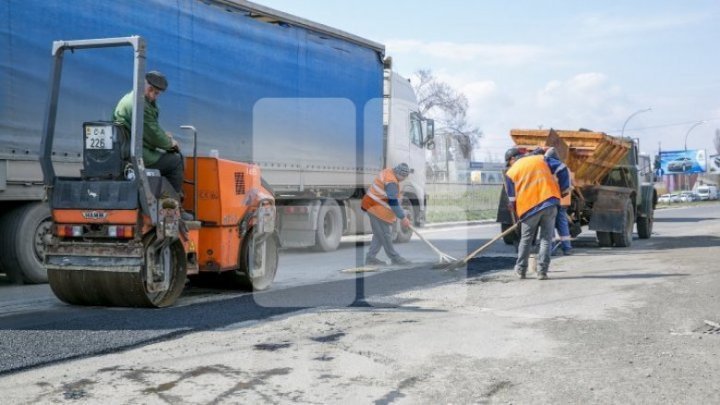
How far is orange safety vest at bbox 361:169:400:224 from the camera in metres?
11.5

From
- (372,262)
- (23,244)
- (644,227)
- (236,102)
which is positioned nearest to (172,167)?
(23,244)

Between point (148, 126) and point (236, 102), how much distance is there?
5022mm

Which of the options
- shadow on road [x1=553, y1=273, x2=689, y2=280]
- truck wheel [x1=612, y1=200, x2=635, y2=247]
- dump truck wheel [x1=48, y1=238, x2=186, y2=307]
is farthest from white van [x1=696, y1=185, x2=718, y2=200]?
dump truck wheel [x1=48, y1=238, x2=186, y2=307]

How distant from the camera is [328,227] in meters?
15.1

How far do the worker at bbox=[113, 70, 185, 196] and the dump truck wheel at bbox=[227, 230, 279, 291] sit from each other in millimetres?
1279

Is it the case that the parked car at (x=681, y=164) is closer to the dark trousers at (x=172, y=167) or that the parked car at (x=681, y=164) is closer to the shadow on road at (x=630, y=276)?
the shadow on road at (x=630, y=276)

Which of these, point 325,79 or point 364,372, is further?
point 325,79

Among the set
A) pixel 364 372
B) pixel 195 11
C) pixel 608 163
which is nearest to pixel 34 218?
pixel 195 11

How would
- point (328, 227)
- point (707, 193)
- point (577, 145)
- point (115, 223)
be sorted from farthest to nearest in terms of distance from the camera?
point (707, 193), point (328, 227), point (577, 145), point (115, 223)

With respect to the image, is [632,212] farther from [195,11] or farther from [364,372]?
[364,372]

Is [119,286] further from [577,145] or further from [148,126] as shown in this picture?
[577,145]

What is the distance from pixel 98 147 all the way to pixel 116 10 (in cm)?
338

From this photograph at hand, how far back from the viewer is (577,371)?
485cm

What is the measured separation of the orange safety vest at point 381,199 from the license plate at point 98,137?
5.29m
